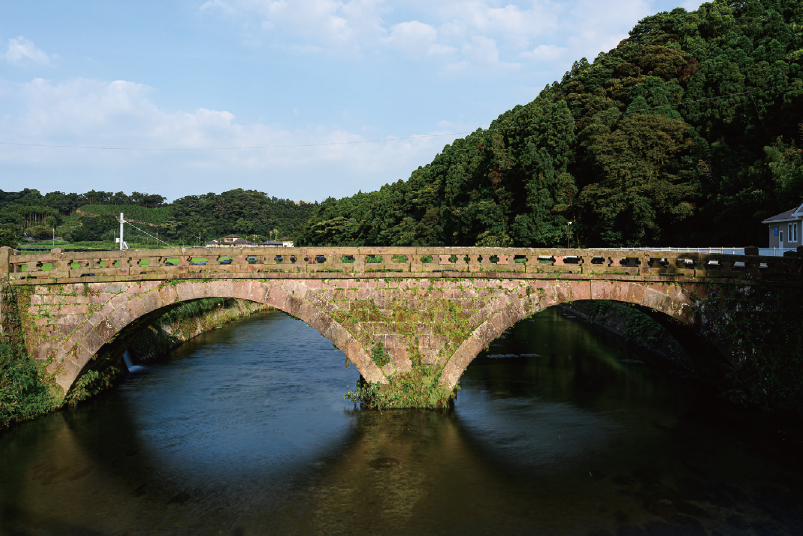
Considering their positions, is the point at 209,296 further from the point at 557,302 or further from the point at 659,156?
the point at 659,156

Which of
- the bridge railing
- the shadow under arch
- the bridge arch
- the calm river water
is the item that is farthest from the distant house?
the shadow under arch

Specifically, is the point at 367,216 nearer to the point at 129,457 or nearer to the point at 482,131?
the point at 482,131

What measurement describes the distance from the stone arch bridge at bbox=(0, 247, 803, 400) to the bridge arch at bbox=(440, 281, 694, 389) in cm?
3

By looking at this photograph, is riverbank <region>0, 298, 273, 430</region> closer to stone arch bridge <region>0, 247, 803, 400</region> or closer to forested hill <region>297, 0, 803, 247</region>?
stone arch bridge <region>0, 247, 803, 400</region>

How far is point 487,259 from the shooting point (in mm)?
19094

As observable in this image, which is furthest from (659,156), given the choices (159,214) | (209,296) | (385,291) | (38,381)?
(159,214)

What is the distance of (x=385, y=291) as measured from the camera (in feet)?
61.7

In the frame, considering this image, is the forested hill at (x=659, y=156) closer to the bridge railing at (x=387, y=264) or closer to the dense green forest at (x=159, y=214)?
the bridge railing at (x=387, y=264)

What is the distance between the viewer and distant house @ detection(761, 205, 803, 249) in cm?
3969

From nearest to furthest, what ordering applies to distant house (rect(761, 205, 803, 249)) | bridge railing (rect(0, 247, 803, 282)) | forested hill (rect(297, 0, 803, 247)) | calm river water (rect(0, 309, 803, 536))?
A: calm river water (rect(0, 309, 803, 536)) → bridge railing (rect(0, 247, 803, 282)) → distant house (rect(761, 205, 803, 249)) → forested hill (rect(297, 0, 803, 247))

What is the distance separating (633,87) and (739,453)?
62881 millimetres

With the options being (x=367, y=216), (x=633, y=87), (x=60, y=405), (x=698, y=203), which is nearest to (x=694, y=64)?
(x=633, y=87)

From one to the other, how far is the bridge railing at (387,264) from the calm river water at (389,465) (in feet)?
16.0

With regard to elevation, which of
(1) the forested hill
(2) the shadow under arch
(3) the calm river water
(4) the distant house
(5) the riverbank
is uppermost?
(1) the forested hill
